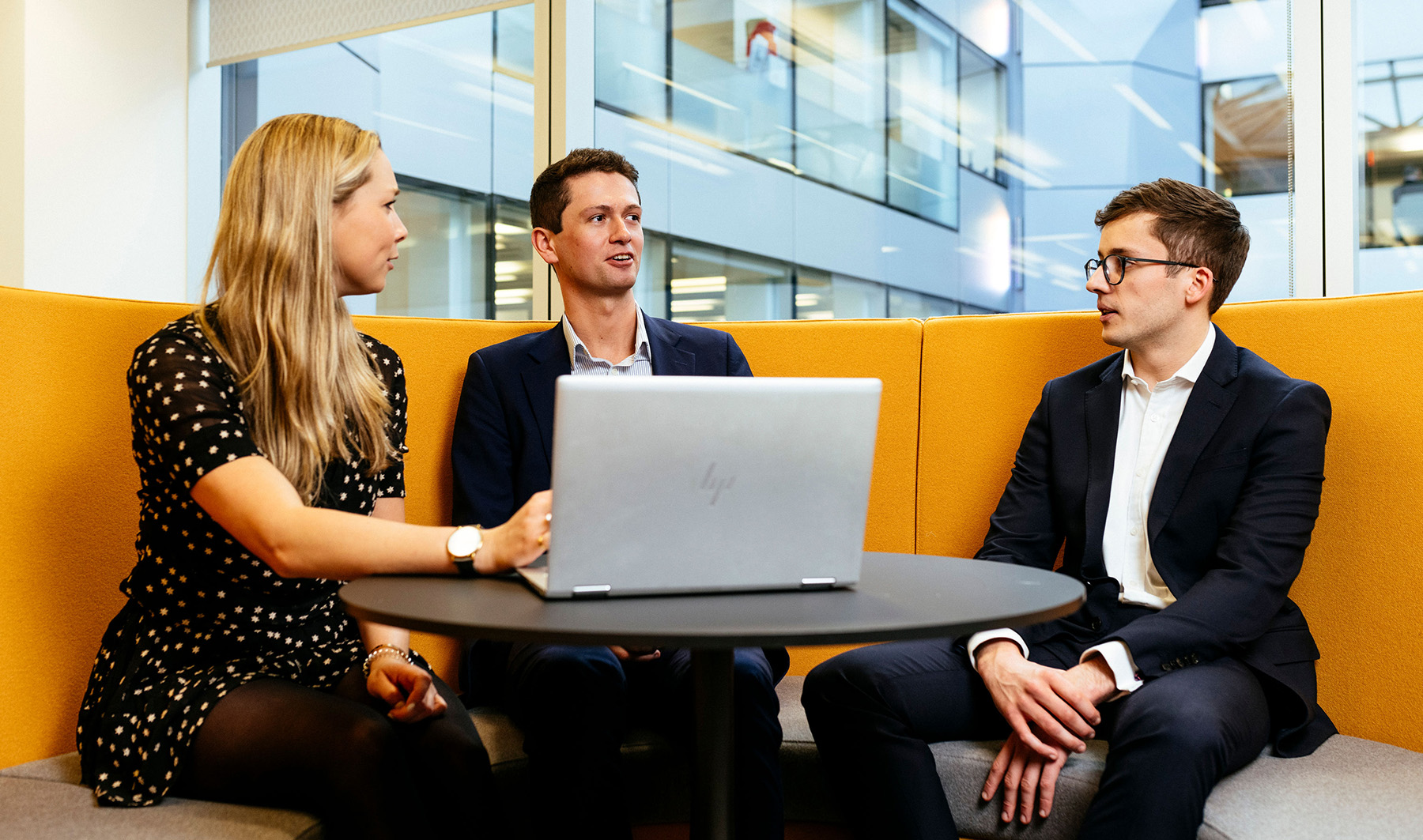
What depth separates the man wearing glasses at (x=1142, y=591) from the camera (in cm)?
142

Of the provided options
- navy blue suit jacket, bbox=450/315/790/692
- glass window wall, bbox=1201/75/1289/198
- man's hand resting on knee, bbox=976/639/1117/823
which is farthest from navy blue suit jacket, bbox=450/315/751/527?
glass window wall, bbox=1201/75/1289/198

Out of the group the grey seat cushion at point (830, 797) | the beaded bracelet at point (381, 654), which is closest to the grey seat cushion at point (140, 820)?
the grey seat cushion at point (830, 797)

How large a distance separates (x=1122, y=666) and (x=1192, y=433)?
0.44 metres

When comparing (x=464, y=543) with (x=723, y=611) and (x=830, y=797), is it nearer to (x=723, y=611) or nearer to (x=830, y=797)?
(x=723, y=611)

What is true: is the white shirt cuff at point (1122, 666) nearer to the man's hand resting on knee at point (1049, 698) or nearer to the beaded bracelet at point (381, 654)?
the man's hand resting on knee at point (1049, 698)

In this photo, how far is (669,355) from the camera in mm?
2154

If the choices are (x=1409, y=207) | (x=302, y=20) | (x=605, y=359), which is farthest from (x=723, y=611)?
(x=302, y=20)

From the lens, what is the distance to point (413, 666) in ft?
4.60

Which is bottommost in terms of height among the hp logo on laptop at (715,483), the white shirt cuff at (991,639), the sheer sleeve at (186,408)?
the white shirt cuff at (991,639)

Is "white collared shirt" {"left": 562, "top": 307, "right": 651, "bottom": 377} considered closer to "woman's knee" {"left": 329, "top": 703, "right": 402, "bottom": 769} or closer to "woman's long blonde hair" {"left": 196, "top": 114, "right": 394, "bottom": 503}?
"woman's long blonde hair" {"left": 196, "top": 114, "right": 394, "bottom": 503}

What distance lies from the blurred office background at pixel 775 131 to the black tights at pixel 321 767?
5.74 ft

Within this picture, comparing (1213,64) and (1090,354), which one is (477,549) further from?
(1213,64)

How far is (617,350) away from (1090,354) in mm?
999

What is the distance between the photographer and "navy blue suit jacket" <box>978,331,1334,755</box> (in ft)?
4.95
